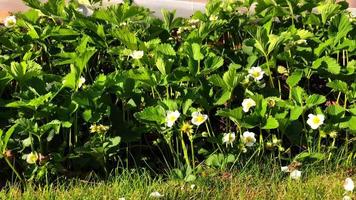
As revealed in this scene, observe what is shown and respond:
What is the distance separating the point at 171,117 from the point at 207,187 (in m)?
0.33

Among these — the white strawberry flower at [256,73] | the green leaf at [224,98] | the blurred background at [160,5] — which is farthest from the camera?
the blurred background at [160,5]

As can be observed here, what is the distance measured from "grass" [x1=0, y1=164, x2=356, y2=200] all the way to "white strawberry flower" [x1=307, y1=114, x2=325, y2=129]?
212 millimetres

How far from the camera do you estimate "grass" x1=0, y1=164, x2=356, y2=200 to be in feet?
9.07

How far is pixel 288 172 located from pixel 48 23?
1445mm

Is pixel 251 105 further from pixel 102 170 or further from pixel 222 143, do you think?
pixel 102 170

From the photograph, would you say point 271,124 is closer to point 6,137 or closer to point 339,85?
point 339,85

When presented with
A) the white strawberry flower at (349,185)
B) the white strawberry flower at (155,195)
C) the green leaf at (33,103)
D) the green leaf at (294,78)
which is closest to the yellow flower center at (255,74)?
the green leaf at (294,78)

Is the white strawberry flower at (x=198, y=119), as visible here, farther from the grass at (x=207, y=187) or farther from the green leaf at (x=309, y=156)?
the green leaf at (x=309, y=156)

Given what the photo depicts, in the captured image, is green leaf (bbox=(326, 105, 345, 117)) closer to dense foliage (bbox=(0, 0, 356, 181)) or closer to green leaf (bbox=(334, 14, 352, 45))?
dense foliage (bbox=(0, 0, 356, 181))

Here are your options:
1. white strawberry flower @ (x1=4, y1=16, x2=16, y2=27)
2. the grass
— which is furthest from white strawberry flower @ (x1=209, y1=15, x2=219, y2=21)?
white strawberry flower @ (x1=4, y1=16, x2=16, y2=27)

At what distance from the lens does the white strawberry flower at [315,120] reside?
300cm

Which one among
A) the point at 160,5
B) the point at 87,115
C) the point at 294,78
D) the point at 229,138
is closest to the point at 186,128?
the point at 229,138

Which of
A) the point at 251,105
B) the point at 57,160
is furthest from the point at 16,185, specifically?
the point at 251,105

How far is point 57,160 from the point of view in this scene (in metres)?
2.86
